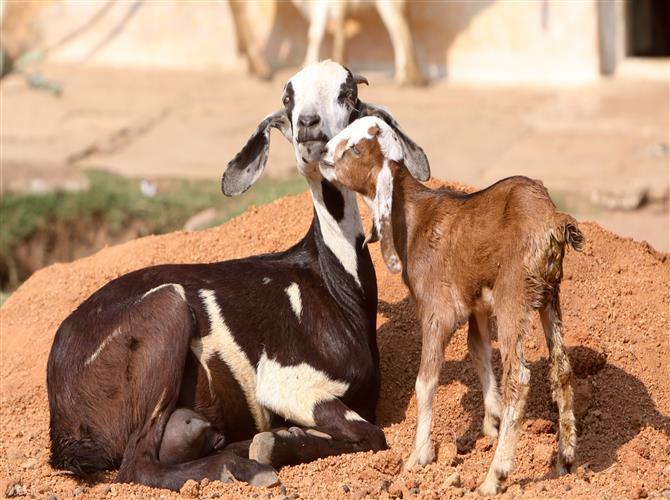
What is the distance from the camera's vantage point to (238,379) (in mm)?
5344

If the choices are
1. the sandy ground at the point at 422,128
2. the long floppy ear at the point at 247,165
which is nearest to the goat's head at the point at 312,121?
the long floppy ear at the point at 247,165

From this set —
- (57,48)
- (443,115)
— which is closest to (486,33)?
(443,115)

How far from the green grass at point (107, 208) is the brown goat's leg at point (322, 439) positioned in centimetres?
497

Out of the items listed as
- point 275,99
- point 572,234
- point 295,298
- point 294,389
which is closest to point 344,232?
point 295,298

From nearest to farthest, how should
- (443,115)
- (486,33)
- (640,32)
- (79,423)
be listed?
(79,423), (443,115), (486,33), (640,32)

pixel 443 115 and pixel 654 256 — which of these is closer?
pixel 654 256

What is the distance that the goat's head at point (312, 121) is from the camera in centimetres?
534

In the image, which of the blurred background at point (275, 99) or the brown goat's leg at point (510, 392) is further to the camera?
the blurred background at point (275, 99)

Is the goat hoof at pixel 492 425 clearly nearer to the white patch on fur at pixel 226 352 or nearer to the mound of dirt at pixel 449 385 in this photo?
the mound of dirt at pixel 449 385

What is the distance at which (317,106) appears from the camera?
541 cm

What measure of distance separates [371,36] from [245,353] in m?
9.63

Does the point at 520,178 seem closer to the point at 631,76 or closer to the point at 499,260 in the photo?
the point at 499,260

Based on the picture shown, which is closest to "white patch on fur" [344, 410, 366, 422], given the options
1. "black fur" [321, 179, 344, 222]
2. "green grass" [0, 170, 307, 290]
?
"black fur" [321, 179, 344, 222]

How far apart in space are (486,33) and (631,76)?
5.59ft
